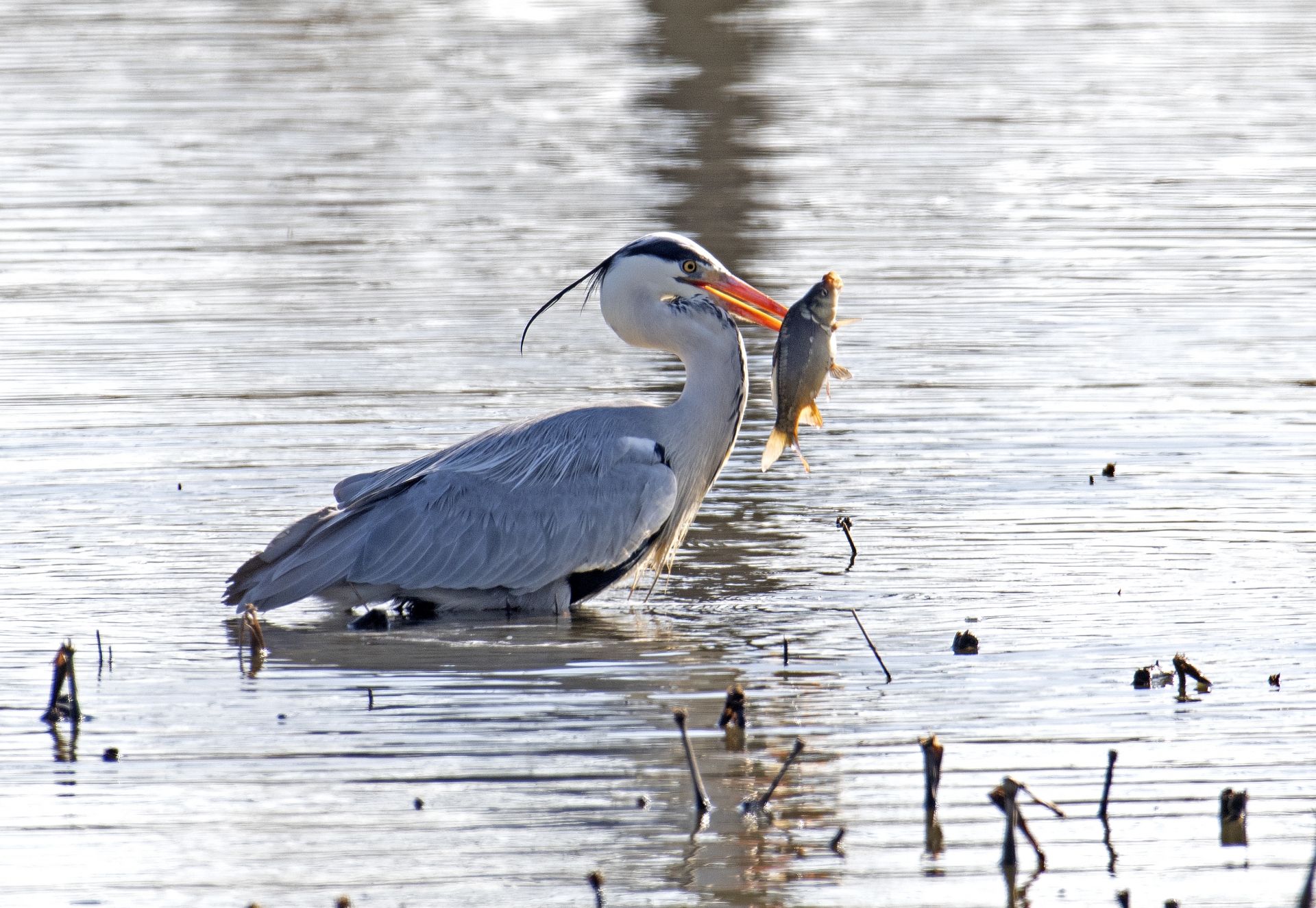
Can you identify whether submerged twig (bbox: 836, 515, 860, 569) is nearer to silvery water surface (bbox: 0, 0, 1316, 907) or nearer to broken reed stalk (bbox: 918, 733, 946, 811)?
silvery water surface (bbox: 0, 0, 1316, 907)

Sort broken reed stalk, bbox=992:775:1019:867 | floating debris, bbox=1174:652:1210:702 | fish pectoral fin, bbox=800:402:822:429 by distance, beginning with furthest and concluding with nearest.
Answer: fish pectoral fin, bbox=800:402:822:429, floating debris, bbox=1174:652:1210:702, broken reed stalk, bbox=992:775:1019:867

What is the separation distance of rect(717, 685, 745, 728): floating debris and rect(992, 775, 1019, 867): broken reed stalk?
1133 mm

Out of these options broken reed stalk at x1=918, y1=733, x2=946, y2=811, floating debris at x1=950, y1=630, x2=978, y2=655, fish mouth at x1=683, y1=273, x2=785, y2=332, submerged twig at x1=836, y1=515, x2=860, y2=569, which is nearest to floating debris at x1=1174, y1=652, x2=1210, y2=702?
floating debris at x1=950, y1=630, x2=978, y2=655

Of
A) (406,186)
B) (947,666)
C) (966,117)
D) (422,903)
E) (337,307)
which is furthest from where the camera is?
(966,117)

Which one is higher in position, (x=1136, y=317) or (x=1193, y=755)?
(x=1136, y=317)

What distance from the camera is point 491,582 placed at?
858 cm

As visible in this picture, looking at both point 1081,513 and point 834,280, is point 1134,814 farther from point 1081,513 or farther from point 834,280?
point 1081,513

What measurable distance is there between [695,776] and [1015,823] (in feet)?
3.18

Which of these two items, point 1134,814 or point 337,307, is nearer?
point 1134,814

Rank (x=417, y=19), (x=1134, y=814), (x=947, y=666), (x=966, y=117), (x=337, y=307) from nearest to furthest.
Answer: (x=1134, y=814) → (x=947, y=666) → (x=337, y=307) → (x=966, y=117) → (x=417, y=19)

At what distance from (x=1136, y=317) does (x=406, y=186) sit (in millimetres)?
8520

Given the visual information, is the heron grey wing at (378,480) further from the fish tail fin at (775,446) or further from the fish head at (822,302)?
the fish head at (822,302)

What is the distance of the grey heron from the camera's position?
8477 millimetres

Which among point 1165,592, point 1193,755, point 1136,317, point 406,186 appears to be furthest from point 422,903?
point 406,186
